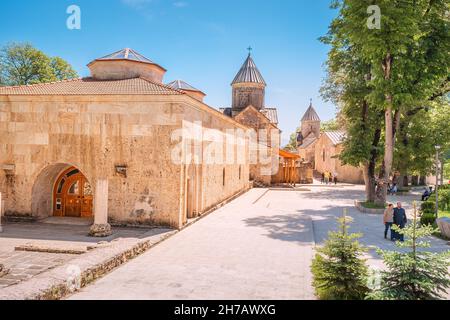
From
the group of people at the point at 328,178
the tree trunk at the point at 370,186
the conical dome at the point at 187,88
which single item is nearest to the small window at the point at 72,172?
the conical dome at the point at 187,88

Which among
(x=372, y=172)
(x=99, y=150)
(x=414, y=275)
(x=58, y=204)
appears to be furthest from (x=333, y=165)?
(x=414, y=275)

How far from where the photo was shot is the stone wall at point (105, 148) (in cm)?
1343

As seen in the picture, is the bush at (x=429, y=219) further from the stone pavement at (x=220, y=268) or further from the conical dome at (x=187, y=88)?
the conical dome at (x=187, y=88)

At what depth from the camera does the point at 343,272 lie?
667 cm

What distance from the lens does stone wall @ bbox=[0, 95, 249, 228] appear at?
13.4 m

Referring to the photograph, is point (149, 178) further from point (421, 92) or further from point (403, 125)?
point (403, 125)

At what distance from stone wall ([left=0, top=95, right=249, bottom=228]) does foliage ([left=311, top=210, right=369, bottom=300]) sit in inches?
297

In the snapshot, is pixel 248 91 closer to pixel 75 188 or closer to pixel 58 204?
pixel 75 188

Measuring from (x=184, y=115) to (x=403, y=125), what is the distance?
2175cm

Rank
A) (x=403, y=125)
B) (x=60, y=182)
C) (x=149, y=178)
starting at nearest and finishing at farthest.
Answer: (x=149, y=178)
(x=60, y=182)
(x=403, y=125)

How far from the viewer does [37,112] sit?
14.2m
